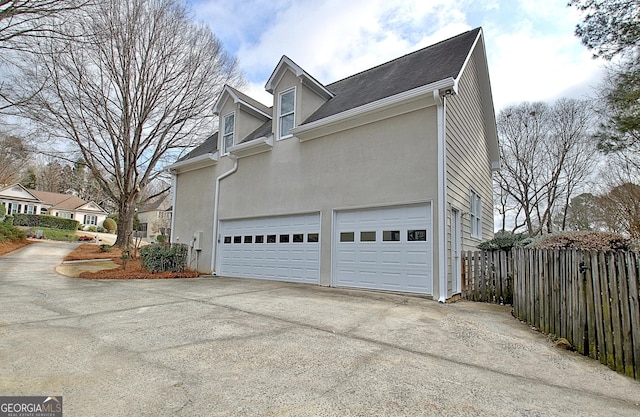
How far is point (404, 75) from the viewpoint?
31.8 ft

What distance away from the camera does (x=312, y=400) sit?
252 centimetres

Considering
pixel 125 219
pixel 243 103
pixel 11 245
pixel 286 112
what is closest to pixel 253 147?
pixel 286 112

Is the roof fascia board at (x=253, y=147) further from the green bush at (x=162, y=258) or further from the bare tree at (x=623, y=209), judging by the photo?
the bare tree at (x=623, y=209)

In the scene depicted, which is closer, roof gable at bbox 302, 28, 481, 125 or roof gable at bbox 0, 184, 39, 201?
roof gable at bbox 302, 28, 481, 125

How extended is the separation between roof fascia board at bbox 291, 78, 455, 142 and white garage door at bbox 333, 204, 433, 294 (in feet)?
8.19

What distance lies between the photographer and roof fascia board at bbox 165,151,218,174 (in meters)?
13.0

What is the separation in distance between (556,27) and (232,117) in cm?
1156

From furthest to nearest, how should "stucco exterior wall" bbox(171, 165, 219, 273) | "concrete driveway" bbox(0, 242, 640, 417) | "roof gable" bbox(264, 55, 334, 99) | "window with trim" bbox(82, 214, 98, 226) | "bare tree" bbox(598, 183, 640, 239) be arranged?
"window with trim" bbox(82, 214, 98, 226) → "stucco exterior wall" bbox(171, 165, 219, 273) → "bare tree" bbox(598, 183, 640, 239) → "roof gable" bbox(264, 55, 334, 99) → "concrete driveway" bbox(0, 242, 640, 417)

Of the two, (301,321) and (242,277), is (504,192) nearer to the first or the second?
(242,277)

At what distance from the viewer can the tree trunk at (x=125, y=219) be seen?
19000mm

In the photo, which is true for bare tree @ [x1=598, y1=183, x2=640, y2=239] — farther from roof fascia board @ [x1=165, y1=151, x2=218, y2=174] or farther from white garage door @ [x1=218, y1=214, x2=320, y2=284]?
roof fascia board @ [x1=165, y1=151, x2=218, y2=174]

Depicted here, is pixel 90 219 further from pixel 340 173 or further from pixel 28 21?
pixel 340 173

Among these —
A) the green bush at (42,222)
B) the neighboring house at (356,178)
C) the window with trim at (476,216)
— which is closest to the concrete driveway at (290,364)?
the neighboring house at (356,178)

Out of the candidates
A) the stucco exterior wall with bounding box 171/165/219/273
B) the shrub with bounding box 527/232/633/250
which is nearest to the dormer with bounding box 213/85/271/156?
the stucco exterior wall with bounding box 171/165/219/273
